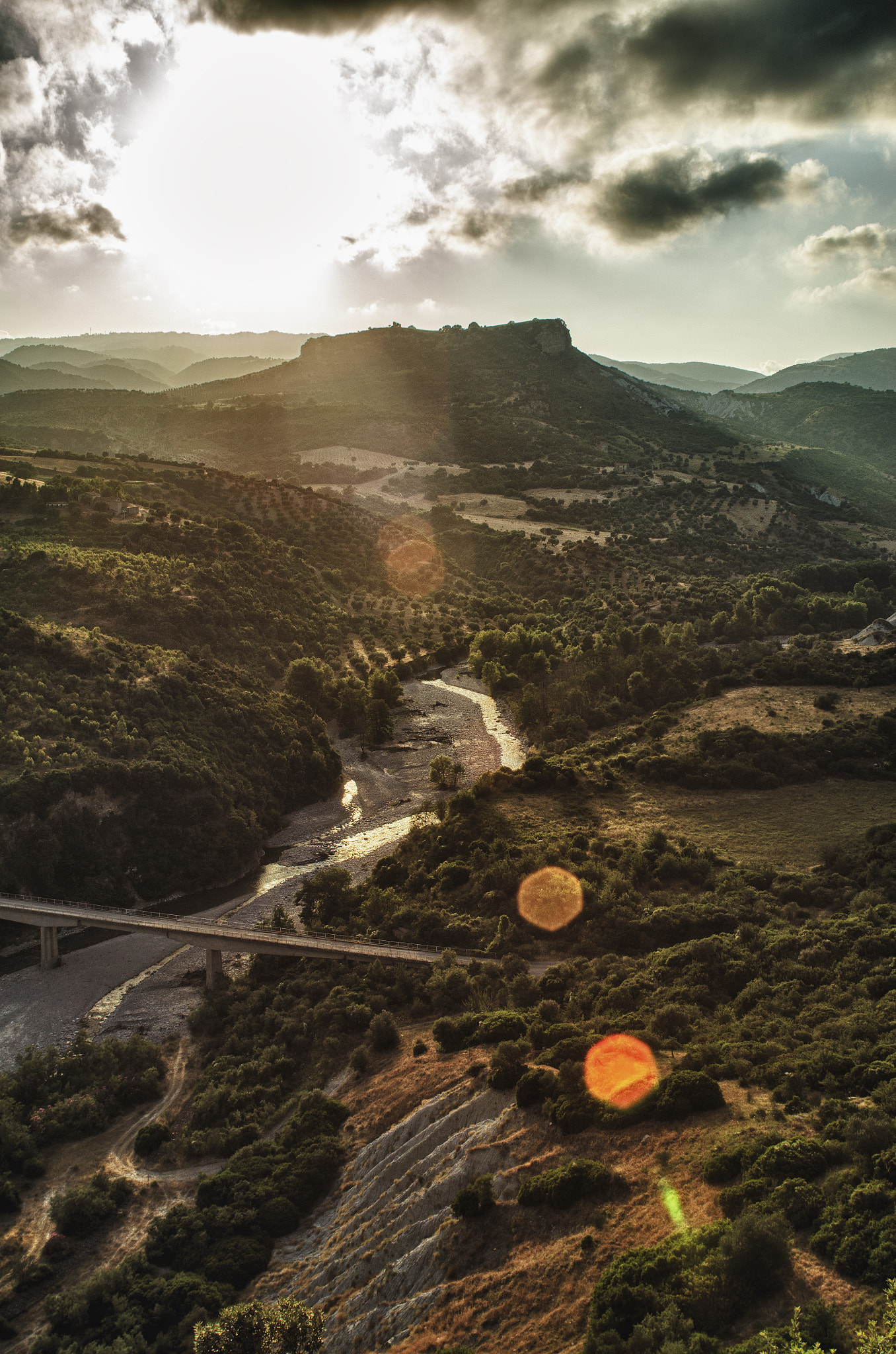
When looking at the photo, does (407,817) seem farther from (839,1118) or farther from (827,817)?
(839,1118)

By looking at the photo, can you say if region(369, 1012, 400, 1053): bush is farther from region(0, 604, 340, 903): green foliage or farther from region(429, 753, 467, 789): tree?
region(429, 753, 467, 789): tree

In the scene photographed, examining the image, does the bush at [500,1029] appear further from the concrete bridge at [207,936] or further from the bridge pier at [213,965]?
the bridge pier at [213,965]

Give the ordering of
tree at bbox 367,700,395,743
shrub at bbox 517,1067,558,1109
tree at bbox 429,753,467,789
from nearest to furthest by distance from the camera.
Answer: shrub at bbox 517,1067,558,1109, tree at bbox 429,753,467,789, tree at bbox 367,700,395,743


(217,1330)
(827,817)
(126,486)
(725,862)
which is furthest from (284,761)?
(126,486)

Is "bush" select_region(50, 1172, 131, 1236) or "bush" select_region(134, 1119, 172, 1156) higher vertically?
"bush" select_region(50, 1172, 131, 1236)

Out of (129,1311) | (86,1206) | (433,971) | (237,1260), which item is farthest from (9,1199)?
(433,971)

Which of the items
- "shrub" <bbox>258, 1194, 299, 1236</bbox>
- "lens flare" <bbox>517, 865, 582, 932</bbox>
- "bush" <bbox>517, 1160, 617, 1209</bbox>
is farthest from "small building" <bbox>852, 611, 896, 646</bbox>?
"shrub" <bbox>258, 1194, 299, 1236</bbox>

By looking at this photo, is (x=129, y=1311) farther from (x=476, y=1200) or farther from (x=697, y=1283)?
(x=697, y=1283)

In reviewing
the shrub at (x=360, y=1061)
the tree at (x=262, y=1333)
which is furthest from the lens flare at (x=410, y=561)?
the tree at (x=262, y=1333)
